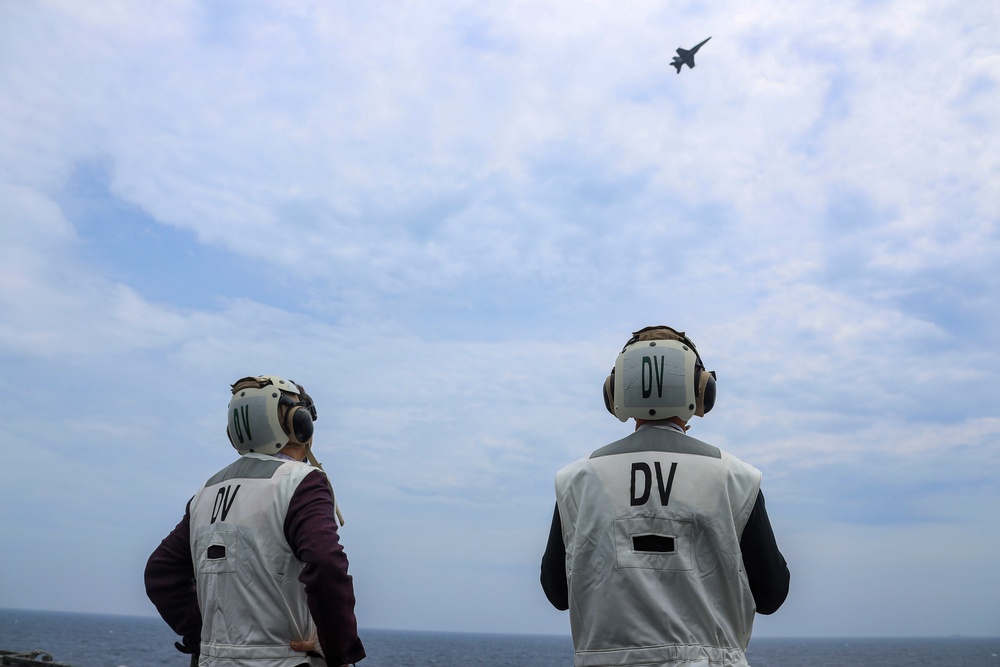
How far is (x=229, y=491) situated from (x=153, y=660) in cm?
9169

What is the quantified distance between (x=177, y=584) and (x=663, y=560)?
3.33 meters

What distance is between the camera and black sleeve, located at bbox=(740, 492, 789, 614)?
411cm

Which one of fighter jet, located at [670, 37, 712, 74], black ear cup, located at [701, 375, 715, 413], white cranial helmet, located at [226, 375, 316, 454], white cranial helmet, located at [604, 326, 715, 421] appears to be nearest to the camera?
white cranial helmet, located at [604, 326, 715, 421]

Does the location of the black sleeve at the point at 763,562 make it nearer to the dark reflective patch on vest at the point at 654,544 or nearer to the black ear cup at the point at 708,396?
the dark reflective patch on vest at the point at 654,544

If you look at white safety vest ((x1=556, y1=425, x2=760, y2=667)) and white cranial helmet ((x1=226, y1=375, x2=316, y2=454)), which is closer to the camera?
white safety vest ((x1=556, y1=425, x2=760, y2=667))

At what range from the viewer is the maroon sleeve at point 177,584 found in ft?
18.6

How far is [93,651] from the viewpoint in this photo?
315 feet

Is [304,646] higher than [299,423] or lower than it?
lower

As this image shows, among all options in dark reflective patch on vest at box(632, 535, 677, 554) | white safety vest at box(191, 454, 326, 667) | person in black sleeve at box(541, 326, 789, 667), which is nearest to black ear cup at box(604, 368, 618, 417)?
person in black sleeve at box(541, 326, 789, 667)

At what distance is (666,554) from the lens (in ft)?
13.3

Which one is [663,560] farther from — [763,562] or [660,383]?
[660,383]

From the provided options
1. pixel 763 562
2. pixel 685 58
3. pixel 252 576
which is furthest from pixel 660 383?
pixel 685 58

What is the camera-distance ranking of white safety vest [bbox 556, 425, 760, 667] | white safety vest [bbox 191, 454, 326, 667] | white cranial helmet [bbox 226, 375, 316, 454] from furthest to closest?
white cranial helmet [bbox 226, 375, 316, 454], white safety vest [bbox 191, 454, 326, 667], white safety vest [bbox 556, 425, 760, 667]

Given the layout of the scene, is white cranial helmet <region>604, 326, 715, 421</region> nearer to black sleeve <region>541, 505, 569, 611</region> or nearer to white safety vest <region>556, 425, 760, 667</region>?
white safety vest <region>556, 425, 760, 667</region>
